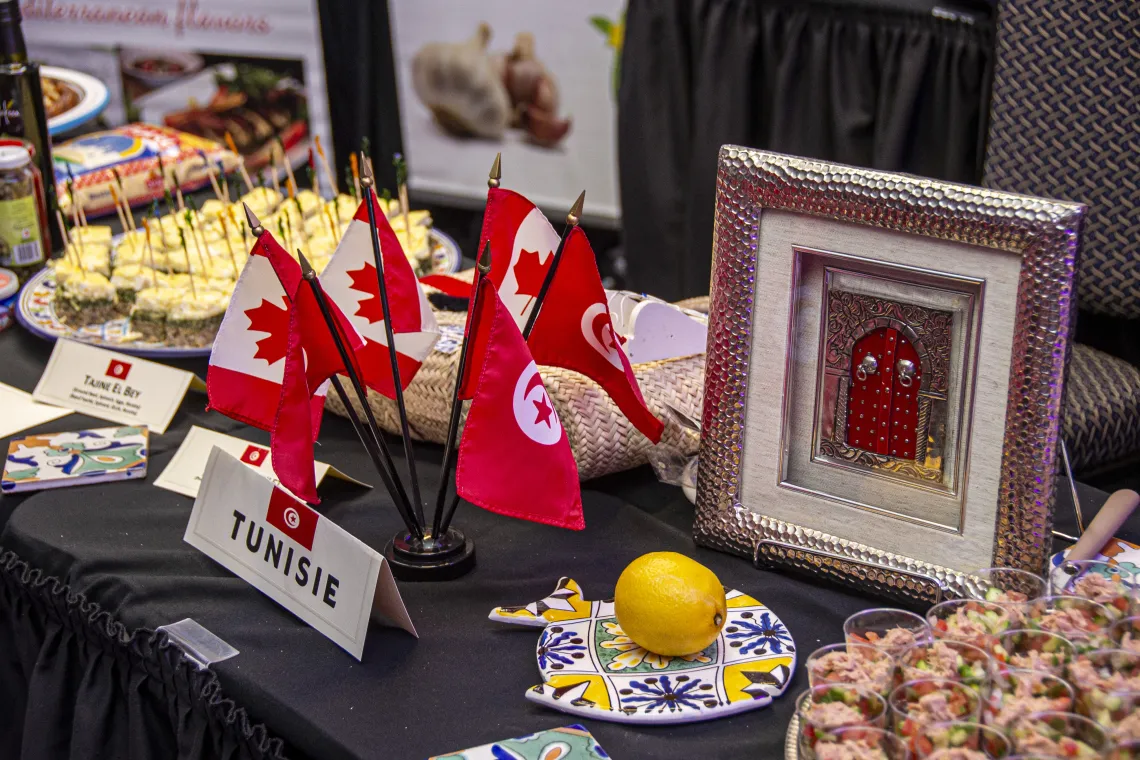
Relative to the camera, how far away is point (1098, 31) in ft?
6.10

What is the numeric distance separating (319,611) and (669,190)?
191 cm

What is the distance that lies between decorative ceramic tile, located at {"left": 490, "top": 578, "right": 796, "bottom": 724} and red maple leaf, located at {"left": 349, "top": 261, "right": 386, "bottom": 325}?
358mm

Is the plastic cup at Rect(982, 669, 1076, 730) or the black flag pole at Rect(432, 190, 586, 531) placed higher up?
the black flag pole at Rect(432, 190, 586, 531)

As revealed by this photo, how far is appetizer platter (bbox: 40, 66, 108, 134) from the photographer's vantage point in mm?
2579

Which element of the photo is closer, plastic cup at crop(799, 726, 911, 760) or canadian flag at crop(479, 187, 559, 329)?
plastic cup at crop(799, 726, 911, 760)

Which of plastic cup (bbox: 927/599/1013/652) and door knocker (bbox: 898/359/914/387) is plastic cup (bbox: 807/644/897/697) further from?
door knocker (bbox: 898/359/914/387)

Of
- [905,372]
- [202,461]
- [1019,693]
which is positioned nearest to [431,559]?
[202,461]

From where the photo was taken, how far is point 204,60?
12.0ft

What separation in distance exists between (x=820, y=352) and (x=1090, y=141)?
0.96 meters

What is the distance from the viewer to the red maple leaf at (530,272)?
128 centimetres

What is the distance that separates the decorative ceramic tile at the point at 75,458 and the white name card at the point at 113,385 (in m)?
0.05

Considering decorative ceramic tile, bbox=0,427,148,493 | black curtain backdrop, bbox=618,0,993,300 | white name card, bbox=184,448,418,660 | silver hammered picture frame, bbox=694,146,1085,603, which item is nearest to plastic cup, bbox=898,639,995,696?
silver hammered picture frame, bbox=694,146,1085,603

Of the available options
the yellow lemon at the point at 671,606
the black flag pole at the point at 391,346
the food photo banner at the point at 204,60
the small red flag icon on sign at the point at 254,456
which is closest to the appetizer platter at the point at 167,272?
the small red flag icon on sign at the point at 254,456

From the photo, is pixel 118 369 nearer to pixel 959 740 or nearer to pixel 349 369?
pixel 349 369
